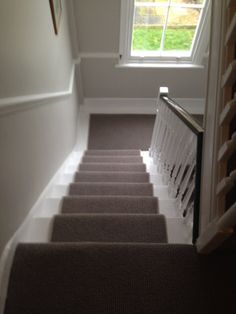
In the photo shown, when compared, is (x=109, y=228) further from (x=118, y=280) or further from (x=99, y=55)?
(x=99, y=55)

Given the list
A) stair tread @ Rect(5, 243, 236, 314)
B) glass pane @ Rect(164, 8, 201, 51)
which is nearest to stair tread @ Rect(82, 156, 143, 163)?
glass pane @ Rect(164, 8, 201, 51)

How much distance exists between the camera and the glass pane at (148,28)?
411 cm

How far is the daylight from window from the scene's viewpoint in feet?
13.3

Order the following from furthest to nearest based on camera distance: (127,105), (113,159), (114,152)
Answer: (127,105) < (114,152) < (113,159)

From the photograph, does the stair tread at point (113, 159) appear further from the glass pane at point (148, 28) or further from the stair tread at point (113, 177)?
the glass pane at point (148, 28)

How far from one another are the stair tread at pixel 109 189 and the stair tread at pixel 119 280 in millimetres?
970

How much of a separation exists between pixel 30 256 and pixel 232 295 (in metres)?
0.92

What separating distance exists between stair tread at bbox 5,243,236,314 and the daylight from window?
3270mm

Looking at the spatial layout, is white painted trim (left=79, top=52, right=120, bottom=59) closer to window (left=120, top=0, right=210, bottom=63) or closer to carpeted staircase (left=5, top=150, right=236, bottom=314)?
window (left=120, top=0, right=210, bottom=63)

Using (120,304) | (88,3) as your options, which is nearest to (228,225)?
(120,304)

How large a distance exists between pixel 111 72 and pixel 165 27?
964 millimetres

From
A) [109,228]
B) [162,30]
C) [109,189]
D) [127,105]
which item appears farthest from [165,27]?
[109,228]

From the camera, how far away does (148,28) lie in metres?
4.31

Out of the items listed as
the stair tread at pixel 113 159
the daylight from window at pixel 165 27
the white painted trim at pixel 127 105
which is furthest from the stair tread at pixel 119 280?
the white painted trim at pixel 127 105
